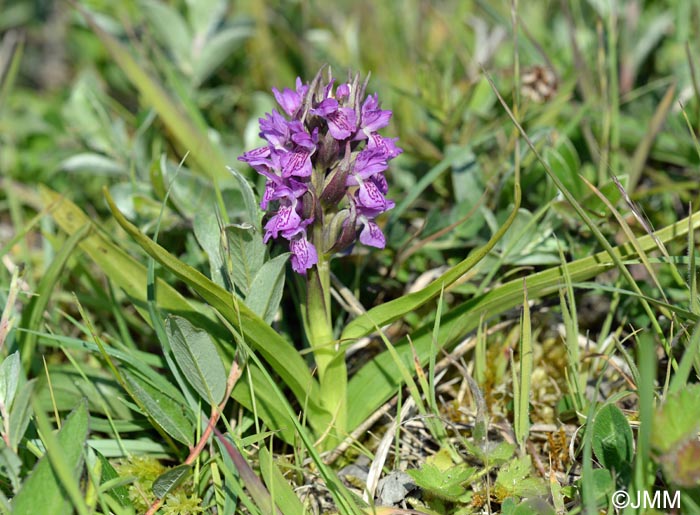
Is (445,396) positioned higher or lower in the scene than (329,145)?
lower

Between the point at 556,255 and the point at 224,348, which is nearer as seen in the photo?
the point at 224,348

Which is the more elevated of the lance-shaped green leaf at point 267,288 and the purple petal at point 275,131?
the purple petal at point 275,131

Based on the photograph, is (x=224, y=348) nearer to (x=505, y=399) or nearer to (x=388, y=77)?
(x=505, y=399)

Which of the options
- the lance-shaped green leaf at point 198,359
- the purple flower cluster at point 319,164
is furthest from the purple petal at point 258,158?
the lance-shaped green leaf at point 198,359

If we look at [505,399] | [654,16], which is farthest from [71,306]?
[654,16]

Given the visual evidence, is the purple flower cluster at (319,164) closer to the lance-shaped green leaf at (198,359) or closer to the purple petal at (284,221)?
the purple petal at (284,221)

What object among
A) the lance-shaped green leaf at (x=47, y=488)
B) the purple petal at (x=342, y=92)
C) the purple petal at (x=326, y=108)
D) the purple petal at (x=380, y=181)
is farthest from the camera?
the purple petal at (x=380, y=181)
